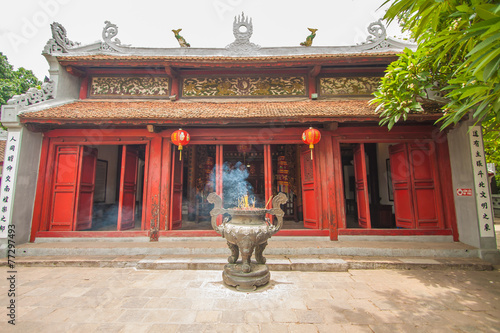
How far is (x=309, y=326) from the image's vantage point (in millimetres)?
2457

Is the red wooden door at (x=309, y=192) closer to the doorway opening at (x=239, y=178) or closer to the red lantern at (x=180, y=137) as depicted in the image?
the doorway opening at (x=239, y=178)

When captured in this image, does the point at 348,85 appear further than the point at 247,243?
Yes

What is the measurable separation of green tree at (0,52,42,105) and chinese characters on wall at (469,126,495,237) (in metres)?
23.6

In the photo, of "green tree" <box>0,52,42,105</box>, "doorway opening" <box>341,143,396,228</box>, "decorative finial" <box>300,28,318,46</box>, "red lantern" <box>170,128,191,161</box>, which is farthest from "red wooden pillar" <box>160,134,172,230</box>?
"green tree" <box>0,52,42,105</box>

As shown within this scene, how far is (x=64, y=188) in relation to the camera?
582cm

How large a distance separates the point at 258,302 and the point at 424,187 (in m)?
5.37

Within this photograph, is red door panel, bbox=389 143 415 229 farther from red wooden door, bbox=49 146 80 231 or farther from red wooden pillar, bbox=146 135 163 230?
red wooden door, bbox=49 146 80 231

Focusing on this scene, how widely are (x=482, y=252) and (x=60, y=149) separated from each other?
10440mm

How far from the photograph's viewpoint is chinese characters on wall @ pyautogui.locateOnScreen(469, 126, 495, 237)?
4.81 metres

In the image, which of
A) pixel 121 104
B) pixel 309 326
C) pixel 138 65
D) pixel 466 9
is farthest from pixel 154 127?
pixel 466 9

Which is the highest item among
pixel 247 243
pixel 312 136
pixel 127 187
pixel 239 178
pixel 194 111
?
pixel 194 111

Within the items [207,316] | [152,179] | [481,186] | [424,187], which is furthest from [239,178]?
[481,186]

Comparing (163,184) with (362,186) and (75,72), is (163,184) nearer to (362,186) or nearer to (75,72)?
(75,72)

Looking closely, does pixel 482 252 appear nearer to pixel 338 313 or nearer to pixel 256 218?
pixel 338 313
